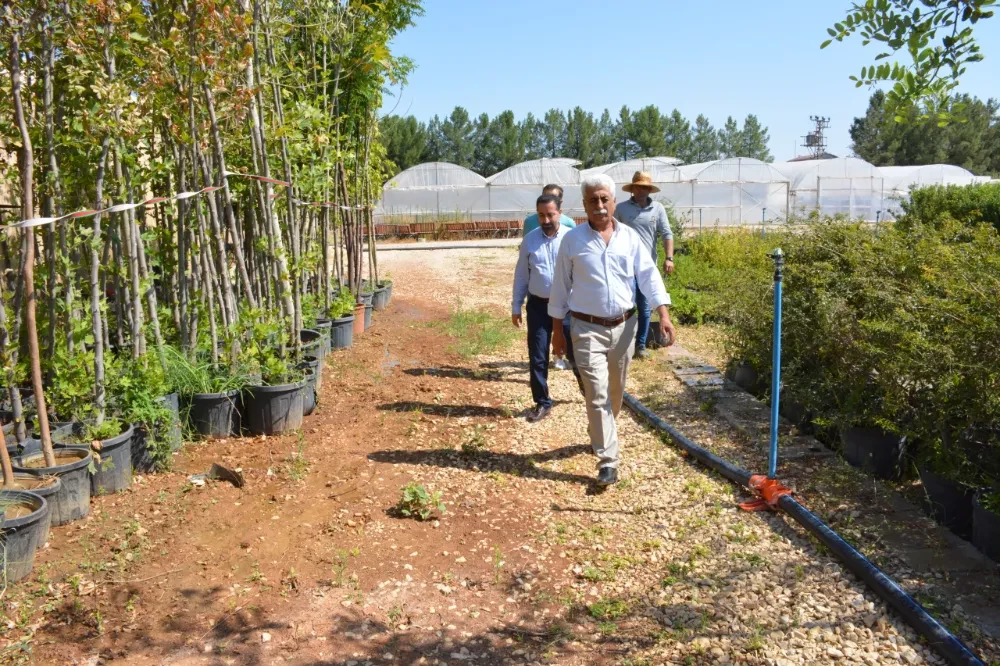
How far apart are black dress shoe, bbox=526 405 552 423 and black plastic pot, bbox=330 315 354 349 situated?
2.83 meters

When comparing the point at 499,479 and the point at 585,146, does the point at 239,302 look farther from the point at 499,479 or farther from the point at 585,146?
the point at 585,146

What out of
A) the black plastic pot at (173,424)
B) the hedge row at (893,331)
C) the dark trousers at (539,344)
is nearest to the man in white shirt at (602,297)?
the hedge row at (893,331)

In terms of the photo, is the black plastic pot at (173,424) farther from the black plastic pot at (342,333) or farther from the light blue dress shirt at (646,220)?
the light blue dress shirt at (646,220)

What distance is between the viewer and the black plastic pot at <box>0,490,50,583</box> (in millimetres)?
3301

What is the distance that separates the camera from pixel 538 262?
19.8 ft

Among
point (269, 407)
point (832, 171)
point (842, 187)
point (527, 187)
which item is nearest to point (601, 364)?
point (269, 407)

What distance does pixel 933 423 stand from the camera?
3906mm

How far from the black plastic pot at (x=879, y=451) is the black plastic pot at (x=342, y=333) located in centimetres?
520

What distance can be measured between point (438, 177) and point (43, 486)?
108ft

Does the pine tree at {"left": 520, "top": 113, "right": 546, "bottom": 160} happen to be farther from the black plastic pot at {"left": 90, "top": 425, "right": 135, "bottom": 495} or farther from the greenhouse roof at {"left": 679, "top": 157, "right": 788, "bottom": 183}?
the black plastic pot at {"left": 90, "top": 425, "right": 135, "bottom": 495}

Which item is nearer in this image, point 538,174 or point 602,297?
point 602,297

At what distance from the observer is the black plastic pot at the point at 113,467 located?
424 centimetres

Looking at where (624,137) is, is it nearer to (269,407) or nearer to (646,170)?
(646,170)

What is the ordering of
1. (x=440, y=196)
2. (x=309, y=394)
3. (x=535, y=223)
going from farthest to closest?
(x=440, y=196) → (x=535, y=223) → (x=309, y=394)
